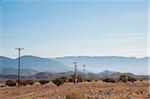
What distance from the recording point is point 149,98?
781 inches

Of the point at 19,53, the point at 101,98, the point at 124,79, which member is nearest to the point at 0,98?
the point at 101,98

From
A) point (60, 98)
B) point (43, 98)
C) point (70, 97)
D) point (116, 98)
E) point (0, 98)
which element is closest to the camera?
point (70, 97)

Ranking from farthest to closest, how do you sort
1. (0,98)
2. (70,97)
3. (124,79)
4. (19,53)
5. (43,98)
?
(124,79) < (19,53) < (0,98) < (43,98) < (70,97)

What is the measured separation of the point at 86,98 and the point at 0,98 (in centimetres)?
1062

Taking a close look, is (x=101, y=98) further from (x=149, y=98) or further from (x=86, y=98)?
(x=149, y=98)

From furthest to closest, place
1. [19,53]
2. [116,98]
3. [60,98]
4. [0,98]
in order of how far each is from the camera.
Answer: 1. [19,53]
2. [0,98]
3. [60,98]
4. [116,98]

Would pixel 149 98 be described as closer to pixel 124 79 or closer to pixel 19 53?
pixel 19 53

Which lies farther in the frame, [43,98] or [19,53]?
[19,53]

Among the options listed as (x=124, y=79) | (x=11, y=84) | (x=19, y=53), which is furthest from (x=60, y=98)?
(x=11, y=84)

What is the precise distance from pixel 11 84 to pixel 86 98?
42014 millimetres

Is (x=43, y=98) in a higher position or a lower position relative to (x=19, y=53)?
lower

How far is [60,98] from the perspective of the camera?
23094 mm

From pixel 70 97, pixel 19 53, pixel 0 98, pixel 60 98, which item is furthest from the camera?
pixel 19 53

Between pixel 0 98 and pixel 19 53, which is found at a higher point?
pixel 19 53
